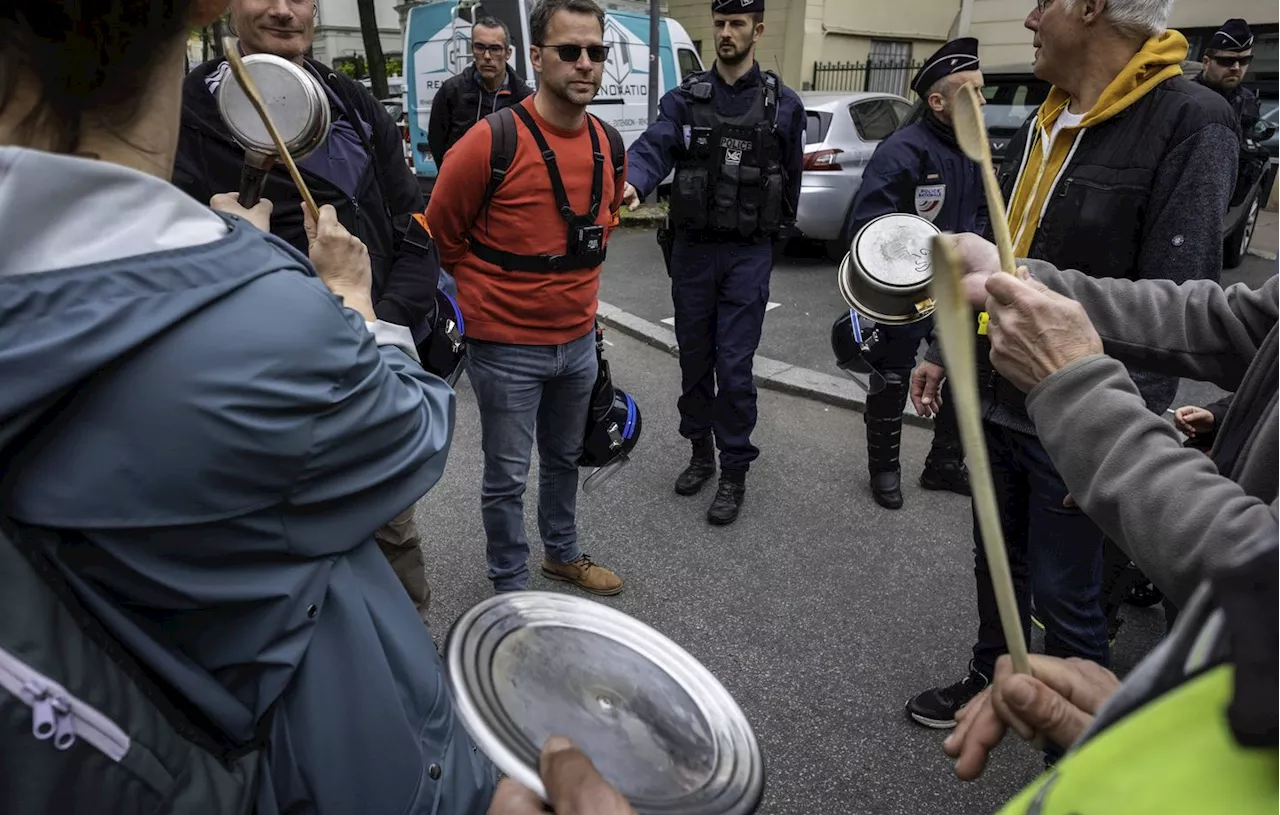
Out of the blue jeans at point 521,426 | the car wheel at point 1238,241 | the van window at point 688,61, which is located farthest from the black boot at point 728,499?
the van window at point 688,61

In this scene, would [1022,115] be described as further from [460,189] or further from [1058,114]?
[460,189]

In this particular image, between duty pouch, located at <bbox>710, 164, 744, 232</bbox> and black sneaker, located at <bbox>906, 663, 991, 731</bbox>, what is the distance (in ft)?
6.69

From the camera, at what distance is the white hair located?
192 cm

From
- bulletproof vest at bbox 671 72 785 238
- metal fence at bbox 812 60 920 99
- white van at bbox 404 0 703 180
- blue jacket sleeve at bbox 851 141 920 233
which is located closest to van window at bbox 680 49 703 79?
white van at bbox 404 0 703 180

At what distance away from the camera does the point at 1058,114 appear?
2.19m

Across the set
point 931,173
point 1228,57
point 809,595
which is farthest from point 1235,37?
point 809,595

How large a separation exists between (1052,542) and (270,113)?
6.97 feet

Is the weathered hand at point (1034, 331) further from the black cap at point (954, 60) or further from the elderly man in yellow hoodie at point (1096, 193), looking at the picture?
the black cap at point (954, 60)

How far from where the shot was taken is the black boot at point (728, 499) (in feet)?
12.0

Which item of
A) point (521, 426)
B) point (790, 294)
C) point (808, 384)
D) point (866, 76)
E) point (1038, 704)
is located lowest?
point (790, 294)

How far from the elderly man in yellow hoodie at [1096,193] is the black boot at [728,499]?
4.93 ft

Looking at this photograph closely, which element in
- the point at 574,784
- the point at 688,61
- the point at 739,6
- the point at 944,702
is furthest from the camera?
the point at 688,61

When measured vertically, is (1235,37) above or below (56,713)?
above

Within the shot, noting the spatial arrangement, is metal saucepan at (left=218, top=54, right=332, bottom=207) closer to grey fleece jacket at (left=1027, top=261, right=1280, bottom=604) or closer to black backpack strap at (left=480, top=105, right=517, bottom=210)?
black backpack strap at (left=480, top=105, right=517, bottom=210)
